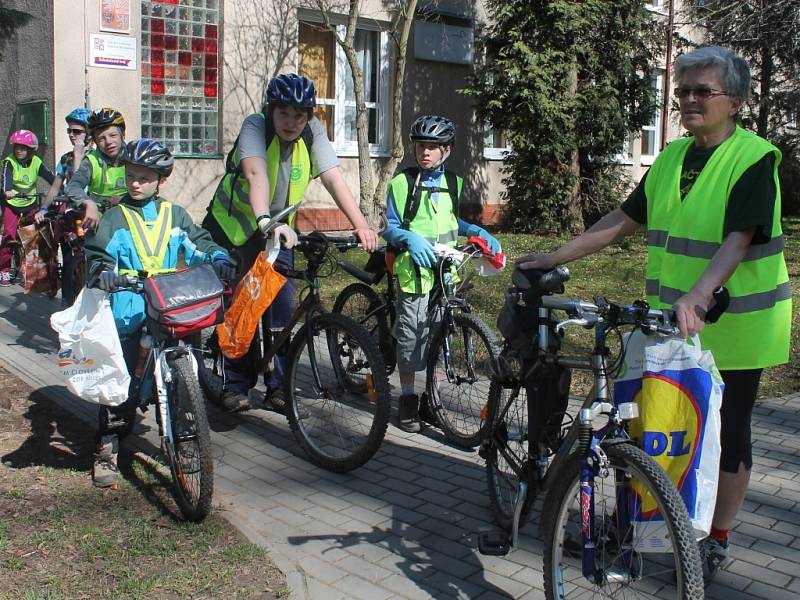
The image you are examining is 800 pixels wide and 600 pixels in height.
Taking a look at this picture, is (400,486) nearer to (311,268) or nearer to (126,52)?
(311,268)

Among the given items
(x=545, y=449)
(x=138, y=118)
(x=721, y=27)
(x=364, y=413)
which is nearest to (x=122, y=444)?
(x=364, y=413)

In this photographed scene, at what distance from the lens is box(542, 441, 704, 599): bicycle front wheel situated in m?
2.84

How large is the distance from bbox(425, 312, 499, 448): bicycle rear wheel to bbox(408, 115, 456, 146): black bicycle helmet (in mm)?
1031

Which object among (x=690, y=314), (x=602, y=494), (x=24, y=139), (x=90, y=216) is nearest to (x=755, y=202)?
(x=690, y=314)

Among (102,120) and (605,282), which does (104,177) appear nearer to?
(102,120)

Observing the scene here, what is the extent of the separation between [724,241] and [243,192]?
3.02 m

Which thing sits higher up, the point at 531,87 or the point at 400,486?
the point at 531,87

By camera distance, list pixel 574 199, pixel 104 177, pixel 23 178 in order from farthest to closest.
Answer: pixel 574 199 < pixel 23 178 < pixel 104 177

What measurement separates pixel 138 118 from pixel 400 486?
9.71m

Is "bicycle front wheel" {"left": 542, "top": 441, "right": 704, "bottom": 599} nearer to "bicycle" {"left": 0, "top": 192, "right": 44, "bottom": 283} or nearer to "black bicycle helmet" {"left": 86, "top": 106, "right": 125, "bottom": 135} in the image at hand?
"black bicycle helmet" {"left": 86, "top": 106, "right": 125, "bottom": 135}

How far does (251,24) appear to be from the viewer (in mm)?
13977

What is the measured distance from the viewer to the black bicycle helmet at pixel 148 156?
14.8ft

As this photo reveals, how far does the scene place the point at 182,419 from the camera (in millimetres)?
4188

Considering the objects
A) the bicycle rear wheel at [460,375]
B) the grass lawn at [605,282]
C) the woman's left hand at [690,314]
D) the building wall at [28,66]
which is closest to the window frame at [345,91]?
the grass lawn at [605,282]
